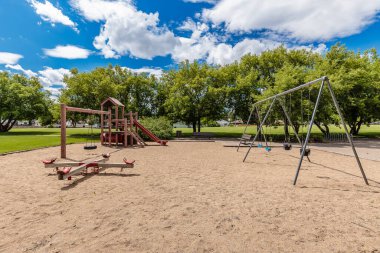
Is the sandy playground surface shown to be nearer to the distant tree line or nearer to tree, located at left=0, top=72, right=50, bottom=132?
the distant tree line

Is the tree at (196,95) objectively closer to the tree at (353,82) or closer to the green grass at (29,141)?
the green grass at (29,141)

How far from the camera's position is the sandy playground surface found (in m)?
3.48

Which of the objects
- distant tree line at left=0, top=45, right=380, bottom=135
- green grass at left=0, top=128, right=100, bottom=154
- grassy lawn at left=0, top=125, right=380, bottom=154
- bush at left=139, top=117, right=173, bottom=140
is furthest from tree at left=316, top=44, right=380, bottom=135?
green grass at left=0, top=128, right=100, bottom=154

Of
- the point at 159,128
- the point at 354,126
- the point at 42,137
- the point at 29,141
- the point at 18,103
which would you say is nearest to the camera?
the point at 29,141

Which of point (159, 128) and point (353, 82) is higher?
point (353, 82)

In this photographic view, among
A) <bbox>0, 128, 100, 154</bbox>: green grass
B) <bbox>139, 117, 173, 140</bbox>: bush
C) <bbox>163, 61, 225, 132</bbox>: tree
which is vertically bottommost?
<bbox>0, 128, 100, 154</bbox>: green grass

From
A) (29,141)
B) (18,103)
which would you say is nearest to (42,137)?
(29,141)

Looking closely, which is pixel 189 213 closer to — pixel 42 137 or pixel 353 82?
pixel 353 82

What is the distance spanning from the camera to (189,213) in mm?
4625

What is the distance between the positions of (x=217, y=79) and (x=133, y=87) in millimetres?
12446

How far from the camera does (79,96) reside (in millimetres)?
28734

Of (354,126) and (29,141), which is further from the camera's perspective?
(354,126)

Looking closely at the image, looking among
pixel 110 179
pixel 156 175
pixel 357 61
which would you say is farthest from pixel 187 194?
pixel 357 61

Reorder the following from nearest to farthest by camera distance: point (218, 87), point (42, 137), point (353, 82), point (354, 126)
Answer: point (353, 82) → point (42, 137) → point (354, 126) → point (218, 87)
